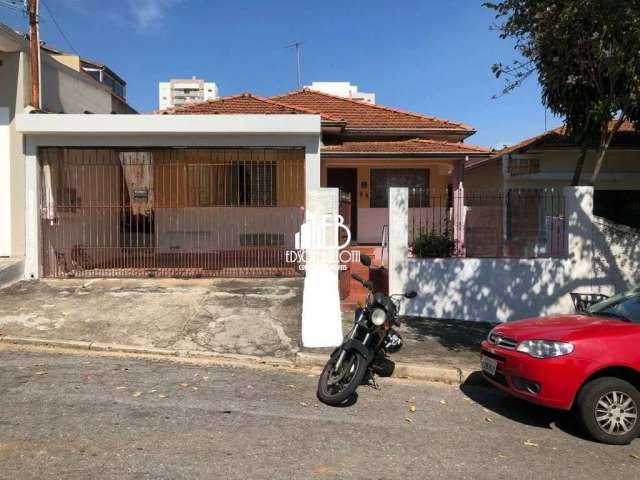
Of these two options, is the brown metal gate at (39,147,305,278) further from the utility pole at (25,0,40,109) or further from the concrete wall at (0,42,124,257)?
the utility pole at (25,0,40,109)

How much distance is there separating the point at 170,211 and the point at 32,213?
3.80 meters

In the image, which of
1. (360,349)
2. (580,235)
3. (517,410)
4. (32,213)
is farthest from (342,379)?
→ (32,213)

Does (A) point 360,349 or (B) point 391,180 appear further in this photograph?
(B) point 391,180

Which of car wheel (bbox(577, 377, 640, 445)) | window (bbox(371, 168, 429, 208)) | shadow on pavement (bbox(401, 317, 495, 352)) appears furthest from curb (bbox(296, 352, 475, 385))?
window (bbox(371, 168, 429, 208))

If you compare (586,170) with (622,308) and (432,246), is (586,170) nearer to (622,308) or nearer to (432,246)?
(432,246)

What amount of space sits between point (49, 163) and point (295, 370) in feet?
25.1

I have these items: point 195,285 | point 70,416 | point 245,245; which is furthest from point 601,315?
point 245,245

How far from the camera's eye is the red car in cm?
463

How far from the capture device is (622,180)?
47.4ft

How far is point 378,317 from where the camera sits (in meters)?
5.66

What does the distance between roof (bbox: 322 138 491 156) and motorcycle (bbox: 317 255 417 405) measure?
783 centimetres

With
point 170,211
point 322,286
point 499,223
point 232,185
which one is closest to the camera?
point 322,286

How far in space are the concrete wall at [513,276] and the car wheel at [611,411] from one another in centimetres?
453

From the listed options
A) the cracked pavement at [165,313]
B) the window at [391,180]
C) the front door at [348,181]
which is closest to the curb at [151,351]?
the cracked pavement at [165,313]
